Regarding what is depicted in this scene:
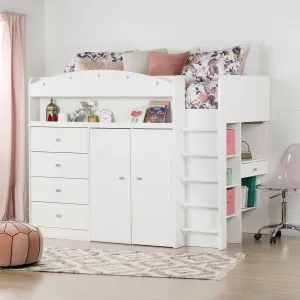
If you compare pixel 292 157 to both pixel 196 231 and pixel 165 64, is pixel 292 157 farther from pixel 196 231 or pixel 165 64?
pixel 165 64

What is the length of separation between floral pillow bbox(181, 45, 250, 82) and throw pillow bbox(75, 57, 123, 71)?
699 mm

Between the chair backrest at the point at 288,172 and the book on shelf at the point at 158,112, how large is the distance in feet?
3.30

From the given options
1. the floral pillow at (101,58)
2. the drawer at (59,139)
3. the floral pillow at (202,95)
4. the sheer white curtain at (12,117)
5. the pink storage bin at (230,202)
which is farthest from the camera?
the sheer white curtain at (12,117)

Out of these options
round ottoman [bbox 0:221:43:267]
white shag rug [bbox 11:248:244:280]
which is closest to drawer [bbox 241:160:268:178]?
white shag rug [bbox 11:248:244:280]

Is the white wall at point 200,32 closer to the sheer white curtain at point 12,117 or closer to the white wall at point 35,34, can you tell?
A: the white wall at point 35,34

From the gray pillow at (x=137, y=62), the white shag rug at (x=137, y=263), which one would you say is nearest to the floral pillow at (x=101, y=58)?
the gray pillow at (x=137, y=62)

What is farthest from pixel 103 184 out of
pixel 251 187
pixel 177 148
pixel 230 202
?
pixel 251 187

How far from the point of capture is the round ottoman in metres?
5.27

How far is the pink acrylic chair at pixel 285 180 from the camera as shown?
6297mm

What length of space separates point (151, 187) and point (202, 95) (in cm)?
81

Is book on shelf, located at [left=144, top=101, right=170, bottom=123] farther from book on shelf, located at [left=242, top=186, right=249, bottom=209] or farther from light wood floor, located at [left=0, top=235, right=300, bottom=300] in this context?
light wood floor, located at [left=0, top=235, right=300, bottom=300]

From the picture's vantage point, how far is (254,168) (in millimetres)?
6539

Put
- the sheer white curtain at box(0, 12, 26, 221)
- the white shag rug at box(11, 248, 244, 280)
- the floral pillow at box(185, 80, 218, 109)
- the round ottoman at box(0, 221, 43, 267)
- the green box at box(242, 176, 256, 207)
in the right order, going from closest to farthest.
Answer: the white shag rug at box(11, 248, 244, 280) → the round ottoman at box(0, 221, 43, 267) → the floral pillow at box(185, 80, 218, 109) → the green box at box(242, 176, 256, 207) → the sheer white curtain at box(0, 12, 26, 221)

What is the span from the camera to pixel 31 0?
745 centimetres
